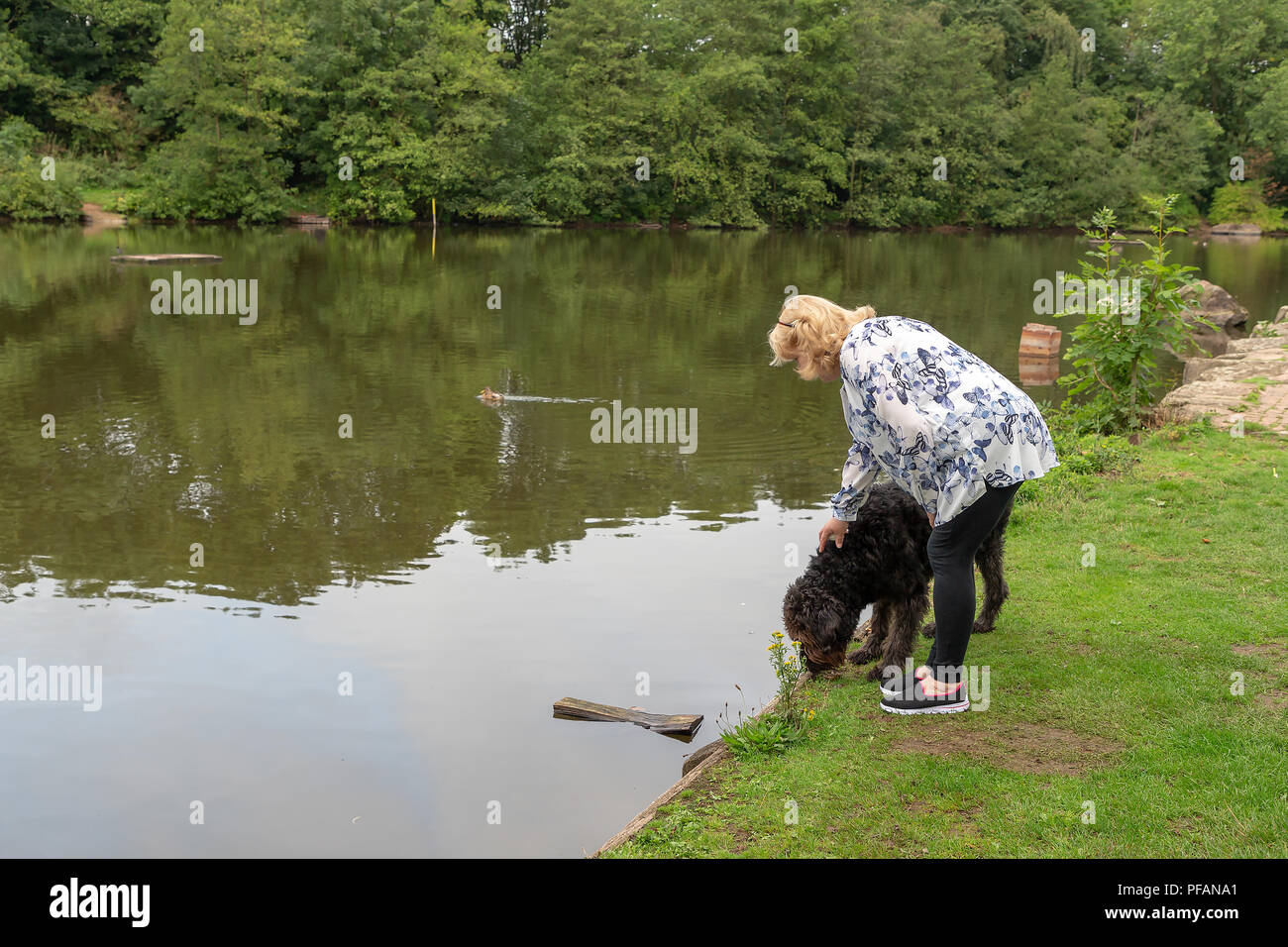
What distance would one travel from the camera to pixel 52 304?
22938mm

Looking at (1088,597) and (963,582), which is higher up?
(963,582)

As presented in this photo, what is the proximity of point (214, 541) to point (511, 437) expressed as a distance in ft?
15.6

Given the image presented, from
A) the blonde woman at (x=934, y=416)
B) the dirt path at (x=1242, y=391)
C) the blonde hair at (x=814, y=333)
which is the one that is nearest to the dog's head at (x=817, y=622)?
the blonde woman at (x=934, y=416)

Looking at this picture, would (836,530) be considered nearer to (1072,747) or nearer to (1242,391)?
(1072,747)

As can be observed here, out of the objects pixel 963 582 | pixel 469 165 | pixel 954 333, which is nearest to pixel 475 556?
pixel 963 582

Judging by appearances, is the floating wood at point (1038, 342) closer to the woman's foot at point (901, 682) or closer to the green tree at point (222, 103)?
the woman's foot at point (901, 682)

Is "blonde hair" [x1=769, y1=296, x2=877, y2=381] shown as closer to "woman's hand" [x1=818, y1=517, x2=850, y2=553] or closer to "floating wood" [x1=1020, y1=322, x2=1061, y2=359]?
"woman's hand" [x1=818, y1=517, x2=850, y2=553]

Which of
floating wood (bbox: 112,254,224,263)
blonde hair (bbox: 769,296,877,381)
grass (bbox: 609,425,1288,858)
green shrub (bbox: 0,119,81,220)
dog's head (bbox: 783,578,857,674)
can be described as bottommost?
grass (bbox: 609,425,1288,858)

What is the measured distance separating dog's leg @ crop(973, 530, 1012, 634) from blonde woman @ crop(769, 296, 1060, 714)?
3.79ft

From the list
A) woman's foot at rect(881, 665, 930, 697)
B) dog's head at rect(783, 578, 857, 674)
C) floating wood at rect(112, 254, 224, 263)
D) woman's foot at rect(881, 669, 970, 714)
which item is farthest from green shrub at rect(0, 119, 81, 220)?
woman's foot at rect(881, 669, 970, 714)

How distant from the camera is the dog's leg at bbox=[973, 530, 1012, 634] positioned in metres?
6.14

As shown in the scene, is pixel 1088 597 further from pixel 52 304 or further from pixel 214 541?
pixel 52 304
